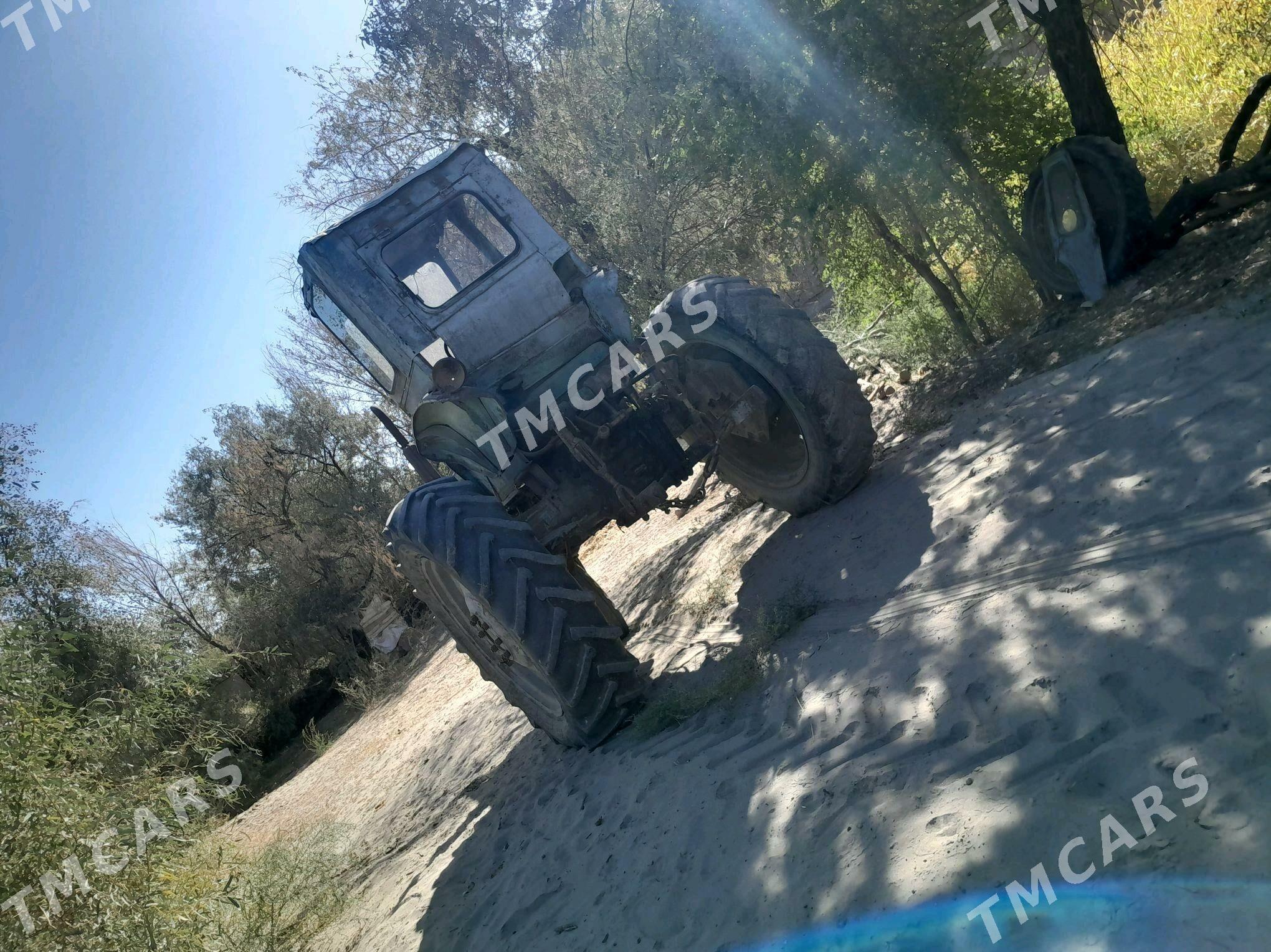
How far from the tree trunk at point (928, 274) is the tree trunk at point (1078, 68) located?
1414 millimetres

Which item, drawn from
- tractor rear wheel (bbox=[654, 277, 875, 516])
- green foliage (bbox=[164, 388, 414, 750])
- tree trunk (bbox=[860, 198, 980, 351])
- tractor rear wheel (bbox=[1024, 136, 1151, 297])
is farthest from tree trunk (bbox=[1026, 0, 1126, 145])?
green foliage (bbox=[164, 388, 414, 750])

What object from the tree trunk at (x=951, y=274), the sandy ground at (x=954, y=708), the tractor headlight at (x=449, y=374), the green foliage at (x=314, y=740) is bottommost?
the green foliage at (x=314, y=740)

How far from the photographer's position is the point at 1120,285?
517 cm

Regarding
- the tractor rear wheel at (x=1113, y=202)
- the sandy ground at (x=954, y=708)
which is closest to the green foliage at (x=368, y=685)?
the sandy ground at (x=954, y=708)

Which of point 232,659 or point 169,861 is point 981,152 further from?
point 232,659

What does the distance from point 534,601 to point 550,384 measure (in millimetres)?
1292

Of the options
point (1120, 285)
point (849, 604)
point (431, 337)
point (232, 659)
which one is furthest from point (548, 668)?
point (232, 659)

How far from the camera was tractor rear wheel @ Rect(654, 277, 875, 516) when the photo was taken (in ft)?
15.4

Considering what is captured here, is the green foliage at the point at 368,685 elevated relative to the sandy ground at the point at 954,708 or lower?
lower

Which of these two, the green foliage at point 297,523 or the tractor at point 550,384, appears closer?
the tractor at point 550,384

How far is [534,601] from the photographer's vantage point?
4.33 meters

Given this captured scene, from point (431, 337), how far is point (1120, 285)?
4.04 metres

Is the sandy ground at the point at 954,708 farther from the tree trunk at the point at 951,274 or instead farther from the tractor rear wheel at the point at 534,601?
the tree trunk at the point at 951,274

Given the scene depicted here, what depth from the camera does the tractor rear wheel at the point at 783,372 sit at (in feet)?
15.4
